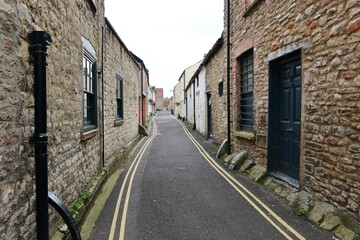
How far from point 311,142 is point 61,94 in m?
4.60

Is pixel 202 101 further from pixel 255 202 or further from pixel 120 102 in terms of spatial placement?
pixel 255 202

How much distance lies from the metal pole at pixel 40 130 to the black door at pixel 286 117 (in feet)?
15.6

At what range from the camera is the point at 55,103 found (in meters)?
3.58

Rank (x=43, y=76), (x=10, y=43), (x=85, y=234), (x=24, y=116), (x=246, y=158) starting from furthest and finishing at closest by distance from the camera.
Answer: (x=246, y=158) < (x=85, y=234) < (x=43, y=76) < (x=24, y=116) < (x=10, y=43)

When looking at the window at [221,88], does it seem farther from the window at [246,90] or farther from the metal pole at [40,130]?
the metal pole at [40,130]

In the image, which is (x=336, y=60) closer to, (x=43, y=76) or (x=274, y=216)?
(x=274, y=216)

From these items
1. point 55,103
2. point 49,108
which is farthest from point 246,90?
point 49,108

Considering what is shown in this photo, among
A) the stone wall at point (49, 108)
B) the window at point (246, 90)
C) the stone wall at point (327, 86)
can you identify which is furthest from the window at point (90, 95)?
the window at point (246, 90)

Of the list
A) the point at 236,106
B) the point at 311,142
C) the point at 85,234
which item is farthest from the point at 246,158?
the point at 85,234

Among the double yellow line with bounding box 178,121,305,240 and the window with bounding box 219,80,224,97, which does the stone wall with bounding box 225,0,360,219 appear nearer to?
the double yellow line with bounding box 178,121,305,240

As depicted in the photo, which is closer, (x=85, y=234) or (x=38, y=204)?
(x=38, y=204)

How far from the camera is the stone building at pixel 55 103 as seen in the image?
2307 mm

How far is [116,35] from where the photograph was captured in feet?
29.0

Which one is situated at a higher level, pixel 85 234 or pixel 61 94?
pixel 61 94
